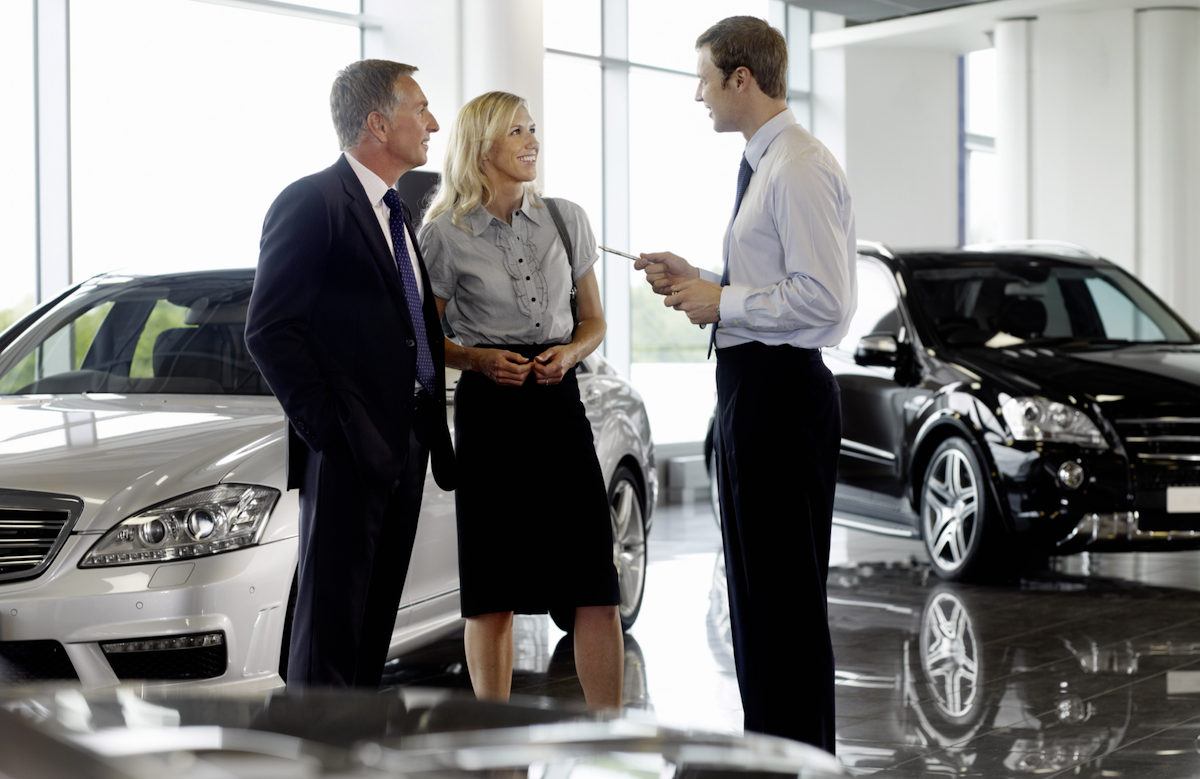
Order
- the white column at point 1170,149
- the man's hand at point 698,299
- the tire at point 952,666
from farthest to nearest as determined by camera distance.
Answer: the white column at point 1170,149 → the tire at point 952,666 → the man's hand at point 698,299

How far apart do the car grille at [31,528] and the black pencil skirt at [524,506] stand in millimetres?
997

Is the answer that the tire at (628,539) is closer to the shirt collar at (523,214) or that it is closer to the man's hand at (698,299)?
the shirt collar at (523,214)

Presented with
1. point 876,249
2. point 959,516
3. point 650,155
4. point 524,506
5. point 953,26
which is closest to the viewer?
point 524,506

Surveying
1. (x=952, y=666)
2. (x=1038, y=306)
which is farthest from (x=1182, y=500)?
(x=952, y=666)

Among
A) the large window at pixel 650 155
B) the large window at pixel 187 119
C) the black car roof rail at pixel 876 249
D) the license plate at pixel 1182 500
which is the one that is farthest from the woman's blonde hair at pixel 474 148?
the large window at pixel 650 155

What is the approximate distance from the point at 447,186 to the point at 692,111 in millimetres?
9440

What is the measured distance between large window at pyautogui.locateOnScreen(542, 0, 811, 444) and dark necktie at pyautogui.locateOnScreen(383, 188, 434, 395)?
778 cm

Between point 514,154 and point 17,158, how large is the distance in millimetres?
5517

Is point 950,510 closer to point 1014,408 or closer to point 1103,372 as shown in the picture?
point 1014,408

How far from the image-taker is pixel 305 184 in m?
2.97

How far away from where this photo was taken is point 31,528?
339 centimetres

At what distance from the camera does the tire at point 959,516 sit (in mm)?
6336

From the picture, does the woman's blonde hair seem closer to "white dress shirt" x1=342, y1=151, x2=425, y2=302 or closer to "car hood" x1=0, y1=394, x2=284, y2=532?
"white dress shirt" x1=342, y1=151, x2=425, y2=302

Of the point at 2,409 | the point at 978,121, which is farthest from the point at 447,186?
the point at 978,121
